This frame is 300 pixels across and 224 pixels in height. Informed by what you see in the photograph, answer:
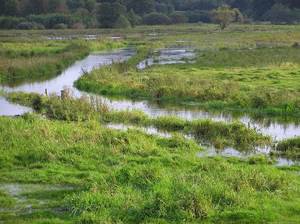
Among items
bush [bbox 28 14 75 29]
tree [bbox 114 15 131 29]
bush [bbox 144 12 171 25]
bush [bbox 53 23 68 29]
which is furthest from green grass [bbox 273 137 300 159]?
bush [bbox 144 12 171 25]

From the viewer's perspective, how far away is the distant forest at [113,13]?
4793 inches

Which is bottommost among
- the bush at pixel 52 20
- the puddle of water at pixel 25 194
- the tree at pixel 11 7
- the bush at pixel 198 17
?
the bush at pixel 198 17

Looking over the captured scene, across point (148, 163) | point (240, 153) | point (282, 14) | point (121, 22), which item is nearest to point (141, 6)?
point (121, 22)

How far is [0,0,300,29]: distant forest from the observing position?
122 m

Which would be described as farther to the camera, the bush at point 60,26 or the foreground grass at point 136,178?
the bush at point 60,26

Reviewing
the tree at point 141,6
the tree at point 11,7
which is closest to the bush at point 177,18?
the tree at point 141,6

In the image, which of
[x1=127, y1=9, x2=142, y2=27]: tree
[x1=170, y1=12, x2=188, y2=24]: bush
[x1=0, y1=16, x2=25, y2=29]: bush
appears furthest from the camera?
[x1=170, y1=12, x2=188, y2=24]: bush

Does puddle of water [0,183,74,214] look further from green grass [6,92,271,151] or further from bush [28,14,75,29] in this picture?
bush [28,14,75,29]

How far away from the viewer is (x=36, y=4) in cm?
13188

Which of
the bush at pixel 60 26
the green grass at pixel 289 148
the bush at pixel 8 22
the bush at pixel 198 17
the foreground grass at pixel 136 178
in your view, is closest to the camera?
the foreground grass at pixel 136 178

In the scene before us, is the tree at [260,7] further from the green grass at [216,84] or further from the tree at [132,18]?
the green grass at [216,84]

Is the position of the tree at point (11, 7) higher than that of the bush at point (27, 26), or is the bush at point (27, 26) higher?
the tree at point (11, 7)

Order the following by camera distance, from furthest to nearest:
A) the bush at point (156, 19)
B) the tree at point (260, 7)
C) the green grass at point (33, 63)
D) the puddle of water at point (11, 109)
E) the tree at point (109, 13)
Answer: the bush at point (156, 19) < the tree at point (260, 7) < the tree at point (109, 13) < the green grass at point (33, 63) < the puddle of water at point (11, 109)

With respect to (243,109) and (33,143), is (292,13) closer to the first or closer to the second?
(243,109)
